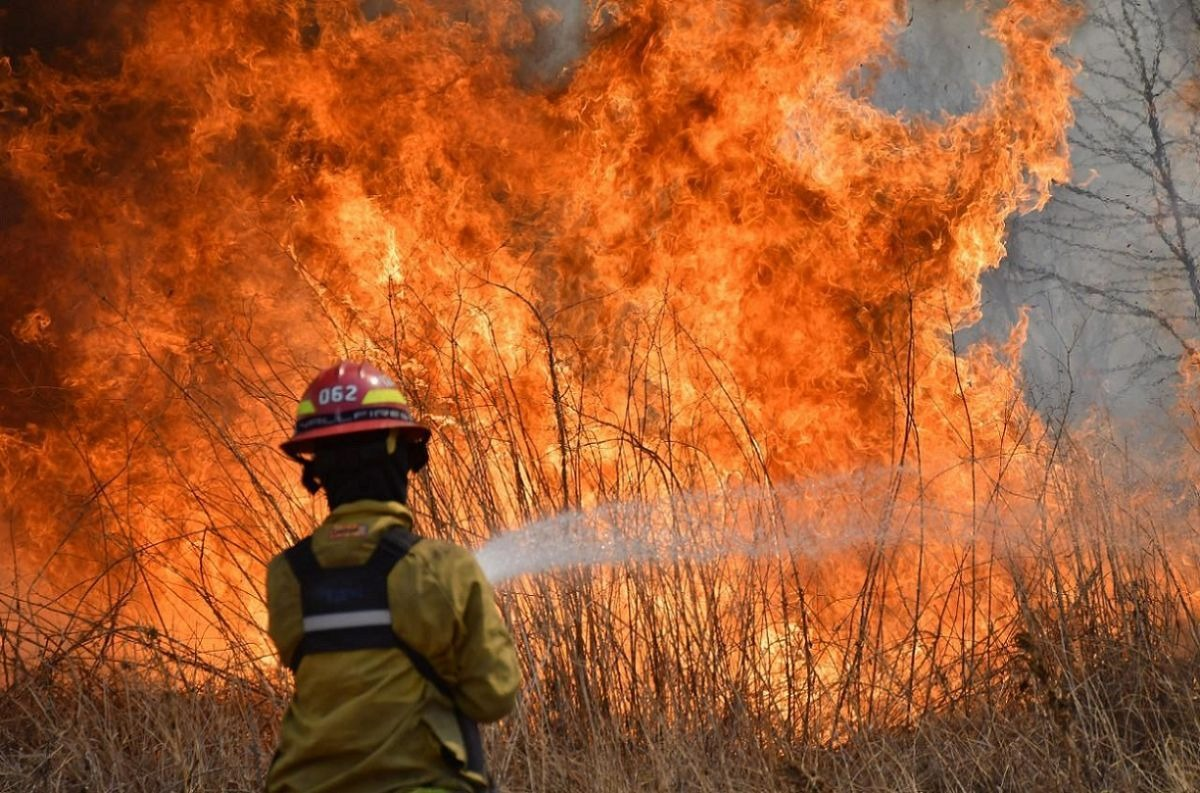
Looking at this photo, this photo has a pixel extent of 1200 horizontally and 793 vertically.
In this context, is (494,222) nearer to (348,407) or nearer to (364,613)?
(348,407)

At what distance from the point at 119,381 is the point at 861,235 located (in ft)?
17.3

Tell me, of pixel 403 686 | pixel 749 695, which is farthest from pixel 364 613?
pixel 749 695

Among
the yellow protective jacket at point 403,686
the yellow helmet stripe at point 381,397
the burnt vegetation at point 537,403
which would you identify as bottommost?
the yellow protective jacket at point 403,686

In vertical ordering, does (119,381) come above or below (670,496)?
above

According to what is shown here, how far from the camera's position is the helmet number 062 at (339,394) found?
304 cm

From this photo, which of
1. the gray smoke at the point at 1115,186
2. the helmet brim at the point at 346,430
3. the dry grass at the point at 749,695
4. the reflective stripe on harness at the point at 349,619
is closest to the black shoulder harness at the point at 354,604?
the reflective stripe on harness at the point at 349,619

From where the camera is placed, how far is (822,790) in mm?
5270

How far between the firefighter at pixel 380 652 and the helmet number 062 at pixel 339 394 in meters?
0.02

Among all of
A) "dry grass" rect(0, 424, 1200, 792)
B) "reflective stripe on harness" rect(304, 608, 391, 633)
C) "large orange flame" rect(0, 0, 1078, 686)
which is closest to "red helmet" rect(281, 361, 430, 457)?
"reflective stripe on harness" rect(304, 608, 391, 633)

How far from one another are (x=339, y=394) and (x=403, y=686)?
734 millimetres

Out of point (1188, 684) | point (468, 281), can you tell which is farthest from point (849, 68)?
point (1188, 684)

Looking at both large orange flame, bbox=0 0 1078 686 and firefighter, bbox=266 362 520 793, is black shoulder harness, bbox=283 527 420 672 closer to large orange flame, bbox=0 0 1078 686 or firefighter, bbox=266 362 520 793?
firefighter, bbox=266 362 520 793

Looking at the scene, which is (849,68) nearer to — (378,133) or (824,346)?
(824,346)

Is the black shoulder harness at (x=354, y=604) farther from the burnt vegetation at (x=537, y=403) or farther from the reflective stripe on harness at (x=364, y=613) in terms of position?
the burnt vegetation at (x=537, y=403)
